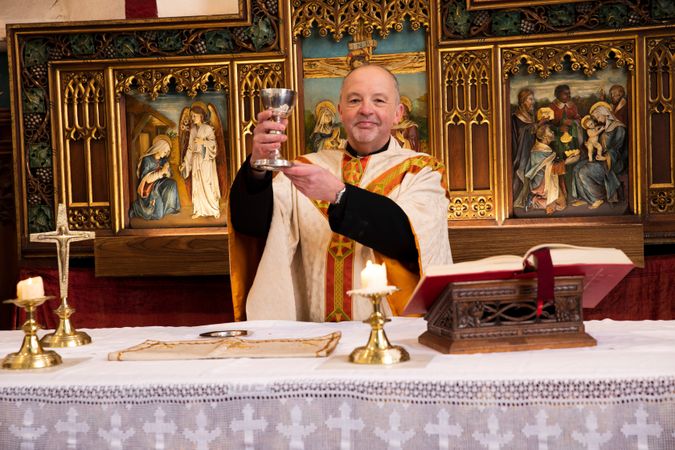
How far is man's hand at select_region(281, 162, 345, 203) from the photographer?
2961 mm

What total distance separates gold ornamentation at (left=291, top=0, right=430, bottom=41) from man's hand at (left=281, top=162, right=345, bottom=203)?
8.43 feet

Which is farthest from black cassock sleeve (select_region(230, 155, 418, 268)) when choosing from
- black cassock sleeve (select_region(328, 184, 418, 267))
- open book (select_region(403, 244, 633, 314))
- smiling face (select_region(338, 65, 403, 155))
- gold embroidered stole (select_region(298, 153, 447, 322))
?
open book (select_region(403, 244, 633, 314))

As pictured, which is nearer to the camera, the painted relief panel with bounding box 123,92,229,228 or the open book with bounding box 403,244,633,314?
the open book with bounding box 403,244,633,314

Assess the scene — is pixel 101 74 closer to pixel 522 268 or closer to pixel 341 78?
pixel 341 78

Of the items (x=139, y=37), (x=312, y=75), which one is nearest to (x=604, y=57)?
(x=312, y=75)

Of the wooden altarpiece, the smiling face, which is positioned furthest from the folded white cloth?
the wooden altarpiece

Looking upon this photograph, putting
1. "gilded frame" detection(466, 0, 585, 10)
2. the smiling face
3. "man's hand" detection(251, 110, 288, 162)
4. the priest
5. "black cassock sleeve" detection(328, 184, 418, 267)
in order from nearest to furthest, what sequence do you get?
"man's hand" detection(251, 110, 288, 162) → "black cassock sleeve" detection(328, 184, 418, 267) → the priest → the smiling face → "gilded frame" detection(466, 0, 585, 10)

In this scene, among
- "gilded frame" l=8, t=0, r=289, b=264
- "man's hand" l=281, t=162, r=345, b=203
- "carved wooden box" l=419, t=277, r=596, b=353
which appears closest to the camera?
"carved wooden box" l=419, t=277, r=596, b=353

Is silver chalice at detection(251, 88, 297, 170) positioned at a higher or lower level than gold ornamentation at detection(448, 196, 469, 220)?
higher

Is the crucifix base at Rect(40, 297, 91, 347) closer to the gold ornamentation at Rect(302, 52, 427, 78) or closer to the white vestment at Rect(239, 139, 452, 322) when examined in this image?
the white vestment at Rect(239, 139, 452, 322)

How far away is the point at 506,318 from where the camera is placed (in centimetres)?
210

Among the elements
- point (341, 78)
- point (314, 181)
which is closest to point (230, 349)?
point (314, 181)

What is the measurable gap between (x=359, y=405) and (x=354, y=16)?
4107mm

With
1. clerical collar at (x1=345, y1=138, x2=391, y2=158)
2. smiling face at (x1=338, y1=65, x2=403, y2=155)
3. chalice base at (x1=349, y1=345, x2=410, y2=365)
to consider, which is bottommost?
chalice base at (x1=349, y1=345, x2=410, y2=365)
